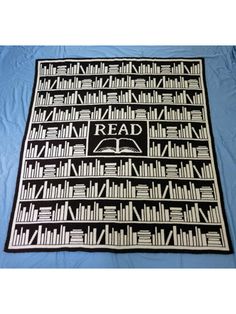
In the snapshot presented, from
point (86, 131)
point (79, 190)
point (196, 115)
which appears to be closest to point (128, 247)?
point (79, 190)

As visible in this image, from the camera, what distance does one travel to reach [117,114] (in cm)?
163

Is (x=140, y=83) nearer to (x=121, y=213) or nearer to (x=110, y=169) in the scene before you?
(x=110, y=169)

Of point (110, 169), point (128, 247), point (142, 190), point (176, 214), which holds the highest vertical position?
point (110, 169)

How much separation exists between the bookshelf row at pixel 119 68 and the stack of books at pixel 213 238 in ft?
2.82

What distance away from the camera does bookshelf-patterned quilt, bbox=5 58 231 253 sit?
1311 millimetres

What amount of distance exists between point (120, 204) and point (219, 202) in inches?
15.4

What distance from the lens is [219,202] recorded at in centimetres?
137

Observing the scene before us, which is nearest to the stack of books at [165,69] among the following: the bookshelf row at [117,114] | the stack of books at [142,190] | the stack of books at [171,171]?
the bookshelf row at [117,114]

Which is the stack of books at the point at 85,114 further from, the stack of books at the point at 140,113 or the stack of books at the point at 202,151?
the stack of books at the point at 202,151

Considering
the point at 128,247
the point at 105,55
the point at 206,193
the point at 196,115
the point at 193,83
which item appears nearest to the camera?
the point at 128,247

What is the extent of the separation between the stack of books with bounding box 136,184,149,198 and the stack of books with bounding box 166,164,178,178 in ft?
0.37

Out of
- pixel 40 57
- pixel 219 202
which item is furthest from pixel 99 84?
pixel 219 202

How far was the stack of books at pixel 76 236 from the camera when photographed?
130 cm

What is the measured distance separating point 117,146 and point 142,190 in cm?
25
